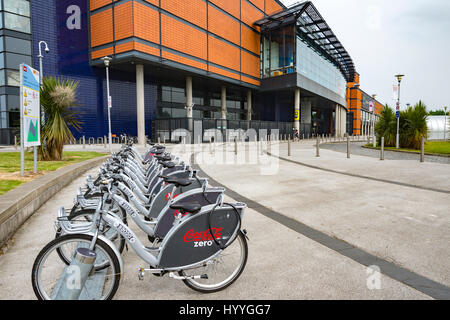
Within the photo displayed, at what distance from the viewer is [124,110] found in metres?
32.7

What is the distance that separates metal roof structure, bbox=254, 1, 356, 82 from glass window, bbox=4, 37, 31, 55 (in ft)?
92.8

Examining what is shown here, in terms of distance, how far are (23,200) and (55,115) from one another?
6902 millimetres

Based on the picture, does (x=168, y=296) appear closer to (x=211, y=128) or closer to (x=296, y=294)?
(x=296, y=294)

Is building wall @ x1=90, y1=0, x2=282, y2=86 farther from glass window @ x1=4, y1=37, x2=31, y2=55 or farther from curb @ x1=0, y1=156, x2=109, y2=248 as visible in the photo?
curb @ x1=0, y1=156, x2=109, y2=248

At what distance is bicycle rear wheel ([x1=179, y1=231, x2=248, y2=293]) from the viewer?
2.68 metres

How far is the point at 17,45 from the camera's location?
2530 cm

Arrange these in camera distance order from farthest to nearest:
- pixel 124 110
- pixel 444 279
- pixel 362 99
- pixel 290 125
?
pixel 362 99 < pixel 290 125 < pixel 124 110 < pixel 444 279

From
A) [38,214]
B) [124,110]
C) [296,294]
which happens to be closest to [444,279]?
[296,294]

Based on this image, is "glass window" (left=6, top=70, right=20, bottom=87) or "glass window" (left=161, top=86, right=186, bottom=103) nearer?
"glass window" (left=6, top=70, right=20, bottom=87)

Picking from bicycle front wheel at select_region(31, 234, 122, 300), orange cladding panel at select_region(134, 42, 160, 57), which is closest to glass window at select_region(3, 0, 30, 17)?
orange cladding panel at select_region(134, 42, 160, 57)

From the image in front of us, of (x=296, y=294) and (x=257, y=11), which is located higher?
(x=257, y=11)

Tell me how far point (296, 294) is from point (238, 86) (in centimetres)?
4017

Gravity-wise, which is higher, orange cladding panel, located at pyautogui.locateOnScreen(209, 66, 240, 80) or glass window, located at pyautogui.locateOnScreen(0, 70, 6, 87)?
orange cladding panel, located at pyautogui.locateOnScreen(209, 66, 240, 80)

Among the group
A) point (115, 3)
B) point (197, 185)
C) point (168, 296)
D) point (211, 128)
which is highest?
point (115, 3)
